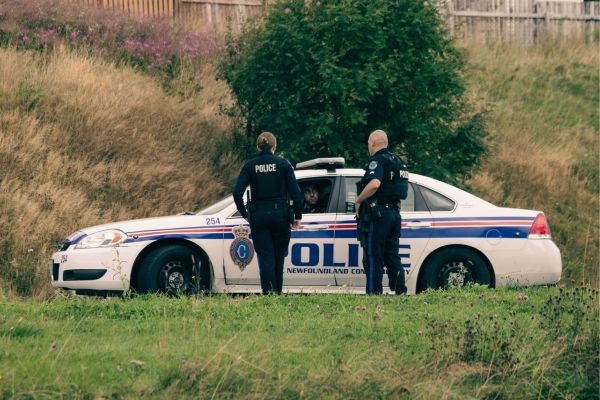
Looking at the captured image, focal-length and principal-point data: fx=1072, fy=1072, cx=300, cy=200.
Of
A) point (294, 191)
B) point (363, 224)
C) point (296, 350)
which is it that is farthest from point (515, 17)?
point (296, 350)

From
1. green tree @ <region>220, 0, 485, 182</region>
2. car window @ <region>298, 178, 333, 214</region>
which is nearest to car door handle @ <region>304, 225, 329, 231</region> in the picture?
car window @ <region>298, 178, 333, 214</region>

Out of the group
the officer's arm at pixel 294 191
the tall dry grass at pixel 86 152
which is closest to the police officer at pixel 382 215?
the officer's arm at pixel 294 191

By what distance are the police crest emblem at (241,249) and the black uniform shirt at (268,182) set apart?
68 centimetres

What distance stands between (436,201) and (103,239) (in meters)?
3.62

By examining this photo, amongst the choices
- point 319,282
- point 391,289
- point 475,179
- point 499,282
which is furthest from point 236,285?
point 475,179

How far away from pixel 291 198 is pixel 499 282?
2.47 m

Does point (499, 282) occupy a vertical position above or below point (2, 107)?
below

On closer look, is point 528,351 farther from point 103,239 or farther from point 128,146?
point 128,146

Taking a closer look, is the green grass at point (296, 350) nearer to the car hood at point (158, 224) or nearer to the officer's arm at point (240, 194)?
the officer's arm at point (240, 194)

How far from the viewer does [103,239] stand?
36.9 feet

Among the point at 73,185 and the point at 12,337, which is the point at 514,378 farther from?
the point at 73,185

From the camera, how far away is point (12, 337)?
7781 mm

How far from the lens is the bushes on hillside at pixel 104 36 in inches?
793

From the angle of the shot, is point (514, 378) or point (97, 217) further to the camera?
point (97, 217)
